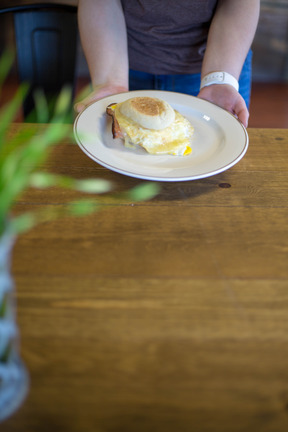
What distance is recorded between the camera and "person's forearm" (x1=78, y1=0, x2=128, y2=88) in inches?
50.5

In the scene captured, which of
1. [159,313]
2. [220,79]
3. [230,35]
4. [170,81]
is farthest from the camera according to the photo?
[170,81]

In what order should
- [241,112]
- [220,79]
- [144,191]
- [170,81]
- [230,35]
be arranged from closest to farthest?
[144,191] → [241,112] → [220,79] → [230,35] → [170,81]

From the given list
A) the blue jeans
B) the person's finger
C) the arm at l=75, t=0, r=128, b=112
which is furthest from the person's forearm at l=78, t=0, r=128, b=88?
the person's finger

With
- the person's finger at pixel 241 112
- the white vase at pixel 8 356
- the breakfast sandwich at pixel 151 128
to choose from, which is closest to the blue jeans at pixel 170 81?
the person's finger at pixel 241 112

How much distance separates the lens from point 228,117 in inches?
39.5

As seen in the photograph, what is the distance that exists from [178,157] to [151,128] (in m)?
0.09

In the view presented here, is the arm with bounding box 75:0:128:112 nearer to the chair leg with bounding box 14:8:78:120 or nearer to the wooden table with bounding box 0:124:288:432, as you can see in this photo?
the chair leg with bounding box 14:8:78:120

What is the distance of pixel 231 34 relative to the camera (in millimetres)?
1285

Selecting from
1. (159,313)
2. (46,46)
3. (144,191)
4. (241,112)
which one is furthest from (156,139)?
(46,46)

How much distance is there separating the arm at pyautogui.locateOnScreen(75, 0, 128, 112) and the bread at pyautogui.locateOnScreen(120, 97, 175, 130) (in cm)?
37

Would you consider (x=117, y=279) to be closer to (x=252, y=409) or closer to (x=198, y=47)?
(x=252, y=409)

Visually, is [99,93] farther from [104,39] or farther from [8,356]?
[8,356]

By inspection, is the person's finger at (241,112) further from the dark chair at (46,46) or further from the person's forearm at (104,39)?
the dark chair at (46,46)

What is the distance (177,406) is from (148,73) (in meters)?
1.22
